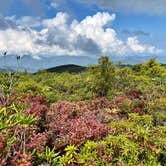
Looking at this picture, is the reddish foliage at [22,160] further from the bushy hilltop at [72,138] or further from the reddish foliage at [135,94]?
the reddish foliage at [135,94]

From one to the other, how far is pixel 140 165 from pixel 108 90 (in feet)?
44.2

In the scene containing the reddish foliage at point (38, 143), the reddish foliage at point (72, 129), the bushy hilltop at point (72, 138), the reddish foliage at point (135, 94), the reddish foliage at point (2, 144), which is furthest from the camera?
the reddish foliage at point (135, 94)

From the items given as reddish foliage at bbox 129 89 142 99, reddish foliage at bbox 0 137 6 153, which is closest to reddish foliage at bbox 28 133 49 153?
reddish foliage at bbox 0 137 6 153

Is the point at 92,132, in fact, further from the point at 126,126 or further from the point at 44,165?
the point at 44,165

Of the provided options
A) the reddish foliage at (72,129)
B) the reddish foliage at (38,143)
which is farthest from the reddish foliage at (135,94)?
the reddish foliage at (38,143)

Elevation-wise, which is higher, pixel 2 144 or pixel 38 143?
pixel 2 144

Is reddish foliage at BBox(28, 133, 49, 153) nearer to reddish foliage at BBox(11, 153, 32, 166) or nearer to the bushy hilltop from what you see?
the bushy hilltop

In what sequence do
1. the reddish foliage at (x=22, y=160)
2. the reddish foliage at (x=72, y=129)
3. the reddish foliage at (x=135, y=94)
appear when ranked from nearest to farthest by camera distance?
the reddish foliage at (x=22, y=160) < the reddish foliage at (x=72, y=129) < the reddish foliage at (x=135, y=94)

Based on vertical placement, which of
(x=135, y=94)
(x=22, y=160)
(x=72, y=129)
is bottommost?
(x=22, y=160)

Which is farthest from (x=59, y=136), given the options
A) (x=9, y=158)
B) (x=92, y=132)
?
(x=9, y=158)

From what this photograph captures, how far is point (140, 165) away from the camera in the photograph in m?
6.87

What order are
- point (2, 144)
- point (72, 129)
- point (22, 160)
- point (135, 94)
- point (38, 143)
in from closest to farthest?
1. point (22, 160)
2. point (2, 144)
3. point (38, 143)
4. point (72, 129)
5. point (135, 94)

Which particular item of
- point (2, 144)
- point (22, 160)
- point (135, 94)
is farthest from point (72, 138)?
point (135, 94)

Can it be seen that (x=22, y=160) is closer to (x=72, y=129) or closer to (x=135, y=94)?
(x=72, y=129)
